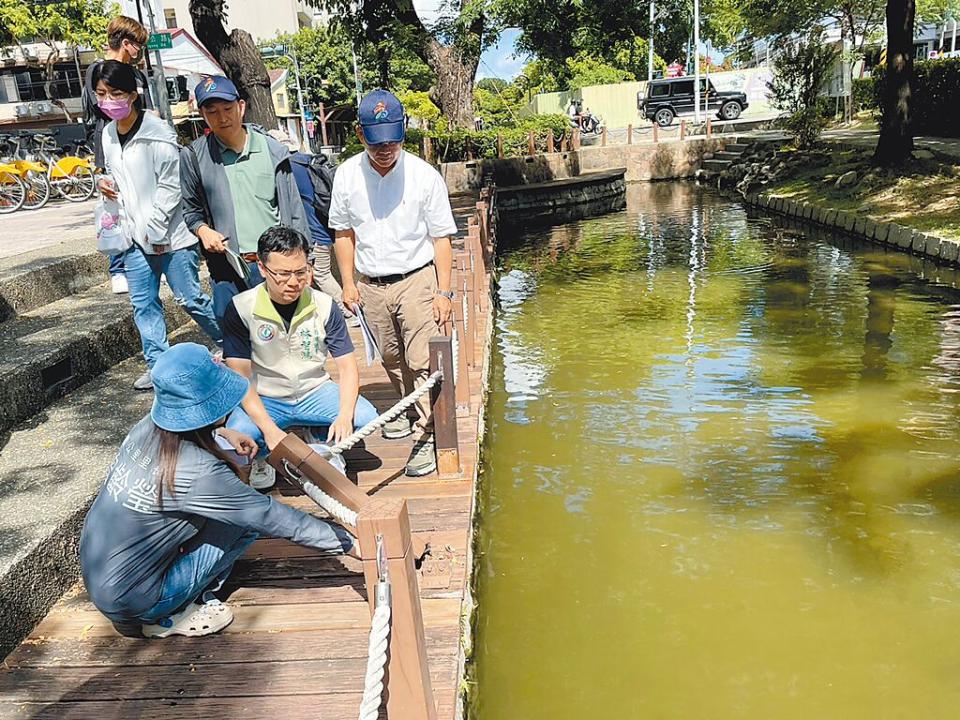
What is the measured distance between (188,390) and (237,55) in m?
7.92

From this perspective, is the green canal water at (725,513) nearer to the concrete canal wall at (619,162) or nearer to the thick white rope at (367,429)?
the thick white rope at (367,429)

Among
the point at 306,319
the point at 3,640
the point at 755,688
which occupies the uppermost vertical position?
the point at 306,319

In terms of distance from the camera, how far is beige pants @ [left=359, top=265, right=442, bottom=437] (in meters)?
4.12

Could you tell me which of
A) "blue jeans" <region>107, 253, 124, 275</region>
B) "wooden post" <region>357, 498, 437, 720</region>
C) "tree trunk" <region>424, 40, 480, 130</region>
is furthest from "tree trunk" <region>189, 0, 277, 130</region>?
"tree trunk" <region>424, 40, 480, 130</region>

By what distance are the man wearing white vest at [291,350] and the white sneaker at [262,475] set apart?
1.00 feet

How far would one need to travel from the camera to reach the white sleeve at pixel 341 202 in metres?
4.01

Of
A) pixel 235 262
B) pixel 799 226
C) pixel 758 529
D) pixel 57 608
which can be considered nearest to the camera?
pixel 57 608

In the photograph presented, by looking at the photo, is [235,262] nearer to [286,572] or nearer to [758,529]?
[286,572]

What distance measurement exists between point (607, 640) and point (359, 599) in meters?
1.28

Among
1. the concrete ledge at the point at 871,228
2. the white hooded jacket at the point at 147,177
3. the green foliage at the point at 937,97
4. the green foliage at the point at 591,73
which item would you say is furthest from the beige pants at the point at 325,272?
the green foliage at the point at 591,73

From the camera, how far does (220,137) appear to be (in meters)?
4.13

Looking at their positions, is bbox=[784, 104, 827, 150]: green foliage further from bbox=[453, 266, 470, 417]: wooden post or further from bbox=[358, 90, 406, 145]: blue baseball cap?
bbox=[358, 90, 406, 145]: blue baseball cap

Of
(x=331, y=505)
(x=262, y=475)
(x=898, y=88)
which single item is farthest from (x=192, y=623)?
(x=898, y=88)

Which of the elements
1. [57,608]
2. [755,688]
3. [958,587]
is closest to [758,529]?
[958,587]
